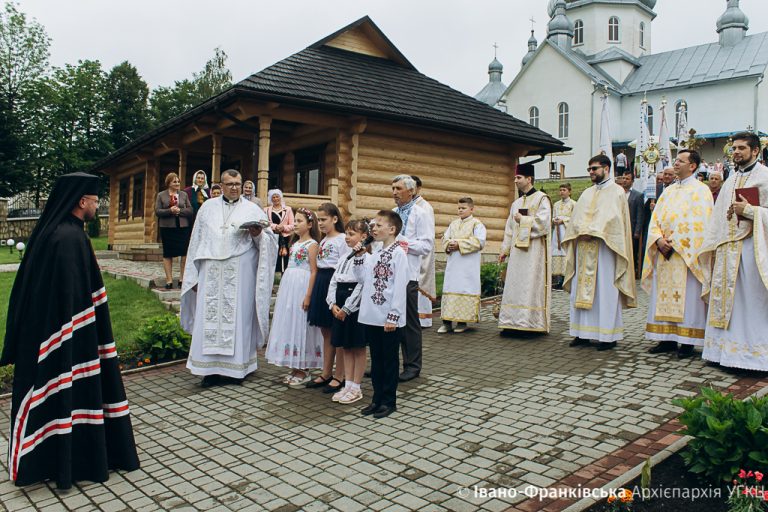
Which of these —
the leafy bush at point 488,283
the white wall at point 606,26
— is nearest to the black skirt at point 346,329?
the leafy bush at point 488,283

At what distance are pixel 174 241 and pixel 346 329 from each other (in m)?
5.41

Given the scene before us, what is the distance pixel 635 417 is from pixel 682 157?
3.70m

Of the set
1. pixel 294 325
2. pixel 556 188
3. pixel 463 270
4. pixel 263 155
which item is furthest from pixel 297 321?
pixel 556 188

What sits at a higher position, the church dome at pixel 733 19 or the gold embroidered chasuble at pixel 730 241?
the church dome at pixel 733 19

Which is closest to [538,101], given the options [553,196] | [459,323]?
[553,196]

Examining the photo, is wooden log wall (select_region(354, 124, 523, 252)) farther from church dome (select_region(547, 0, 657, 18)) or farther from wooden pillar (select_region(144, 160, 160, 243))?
church dome (select_region(547, 0, 657, 18))

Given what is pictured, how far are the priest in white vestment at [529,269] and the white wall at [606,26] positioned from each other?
151ft

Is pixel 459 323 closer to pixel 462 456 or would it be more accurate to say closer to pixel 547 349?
pixel 547 349

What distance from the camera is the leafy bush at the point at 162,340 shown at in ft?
23.6

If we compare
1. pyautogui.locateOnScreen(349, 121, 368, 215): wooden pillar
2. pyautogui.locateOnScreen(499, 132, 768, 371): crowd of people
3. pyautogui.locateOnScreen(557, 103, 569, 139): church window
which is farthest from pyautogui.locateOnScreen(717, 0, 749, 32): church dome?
pyautogui.locateOnScreen(499, 132, 768, 371): crowd of people

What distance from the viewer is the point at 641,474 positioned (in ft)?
11.8

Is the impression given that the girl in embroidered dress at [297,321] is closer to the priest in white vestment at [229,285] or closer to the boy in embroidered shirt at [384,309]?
the priest in white vestment at [229,285]

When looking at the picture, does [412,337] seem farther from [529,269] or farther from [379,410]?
[529,269]

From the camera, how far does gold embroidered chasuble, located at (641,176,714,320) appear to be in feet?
22.8
